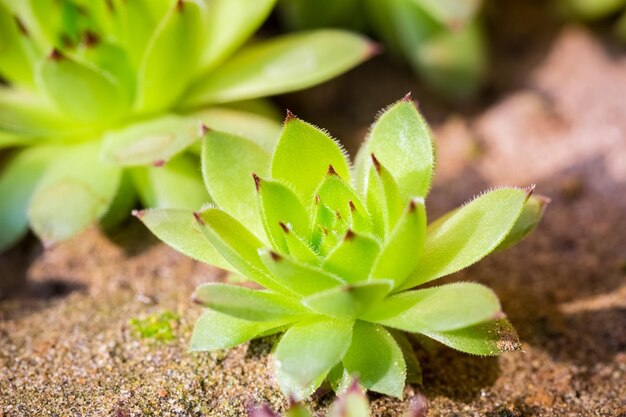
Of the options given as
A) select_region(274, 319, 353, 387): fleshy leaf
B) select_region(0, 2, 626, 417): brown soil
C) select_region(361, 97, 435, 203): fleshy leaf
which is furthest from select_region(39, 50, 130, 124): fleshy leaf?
select_region(274, 319, 353, 387): fleshy leaf

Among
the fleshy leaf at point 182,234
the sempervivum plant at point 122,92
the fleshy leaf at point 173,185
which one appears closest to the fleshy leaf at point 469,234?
the fleshy leaf at point 182,234

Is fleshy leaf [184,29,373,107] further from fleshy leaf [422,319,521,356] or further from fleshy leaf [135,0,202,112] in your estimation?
fleshy leaf [422,319,521,356]

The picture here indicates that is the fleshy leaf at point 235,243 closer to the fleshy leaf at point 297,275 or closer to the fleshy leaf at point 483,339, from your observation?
the fleshy leaf at point 297,275

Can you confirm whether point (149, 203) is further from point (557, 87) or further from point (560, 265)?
point (557, 87)

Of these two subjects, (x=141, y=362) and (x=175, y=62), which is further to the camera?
(x=175, y=62)

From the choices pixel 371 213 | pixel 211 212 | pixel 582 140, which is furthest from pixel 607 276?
pixel 211 212

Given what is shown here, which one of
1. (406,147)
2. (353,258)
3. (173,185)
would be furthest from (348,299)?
(173,185)
